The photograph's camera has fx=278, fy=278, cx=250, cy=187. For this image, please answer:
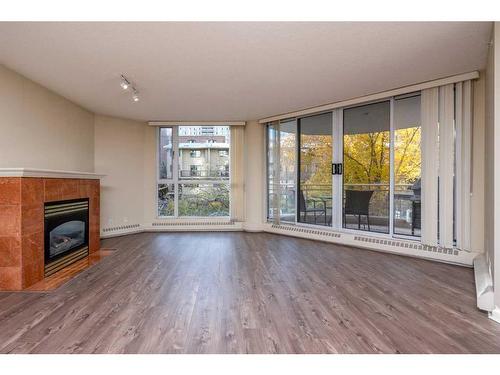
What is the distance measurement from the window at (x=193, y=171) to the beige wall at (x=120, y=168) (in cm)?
45

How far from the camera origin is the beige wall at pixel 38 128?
3.31 metres

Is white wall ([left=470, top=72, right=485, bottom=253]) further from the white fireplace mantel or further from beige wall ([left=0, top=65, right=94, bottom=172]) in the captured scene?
beige wall ([left=0, top=65, right=94, bottom=172])

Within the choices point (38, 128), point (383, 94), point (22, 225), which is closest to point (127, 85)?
point (38, 128)

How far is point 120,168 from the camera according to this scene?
5.75m

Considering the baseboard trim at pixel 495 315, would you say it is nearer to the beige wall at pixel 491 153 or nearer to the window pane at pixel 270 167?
the beige wall at pixel 491 153

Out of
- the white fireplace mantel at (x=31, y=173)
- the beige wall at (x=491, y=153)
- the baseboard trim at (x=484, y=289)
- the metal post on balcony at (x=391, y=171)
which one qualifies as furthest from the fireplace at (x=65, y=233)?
the metal post on balcony at (x=391, y=171)

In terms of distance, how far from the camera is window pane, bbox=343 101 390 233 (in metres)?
4.41

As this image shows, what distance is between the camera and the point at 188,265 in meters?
3.61

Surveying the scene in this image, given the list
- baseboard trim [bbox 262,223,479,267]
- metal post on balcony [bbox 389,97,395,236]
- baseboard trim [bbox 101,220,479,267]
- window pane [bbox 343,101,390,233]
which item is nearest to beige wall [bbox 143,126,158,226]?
baseboard trim [bbox 101,220,479,267]

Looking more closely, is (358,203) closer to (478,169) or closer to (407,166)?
(407,166)

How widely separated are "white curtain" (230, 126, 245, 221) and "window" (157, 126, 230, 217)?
217 millimetres

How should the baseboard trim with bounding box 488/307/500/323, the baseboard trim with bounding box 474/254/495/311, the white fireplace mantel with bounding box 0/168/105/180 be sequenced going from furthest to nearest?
the white fireplace mantel with bounding box 0/168/105/180 → the baseboard trim with bounding box 474/254/495/311 → the baseboard trim with bounding box 488/307/500/323

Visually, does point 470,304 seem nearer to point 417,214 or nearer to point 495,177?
point 495,177
